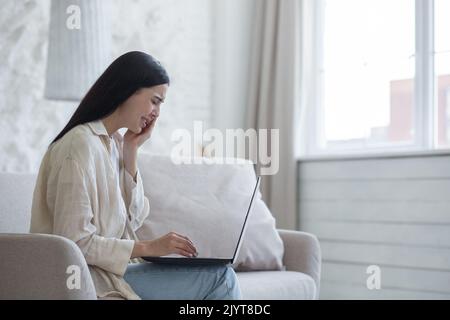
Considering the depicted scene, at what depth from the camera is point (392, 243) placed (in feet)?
10.6

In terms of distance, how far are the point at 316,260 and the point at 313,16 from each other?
66.2 inches

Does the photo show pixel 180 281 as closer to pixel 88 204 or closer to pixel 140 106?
pixel 88 204

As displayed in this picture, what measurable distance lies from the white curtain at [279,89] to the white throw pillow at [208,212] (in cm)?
101

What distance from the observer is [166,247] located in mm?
1689

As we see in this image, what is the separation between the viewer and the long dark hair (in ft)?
5.94

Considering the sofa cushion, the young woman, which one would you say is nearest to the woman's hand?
the young woman

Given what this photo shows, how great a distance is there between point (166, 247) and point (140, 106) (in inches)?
16.2

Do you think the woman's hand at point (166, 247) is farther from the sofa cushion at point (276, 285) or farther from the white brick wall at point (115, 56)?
the white brick wall at point (115, 56)

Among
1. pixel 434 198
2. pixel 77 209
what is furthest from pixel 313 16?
pixel 77 209
